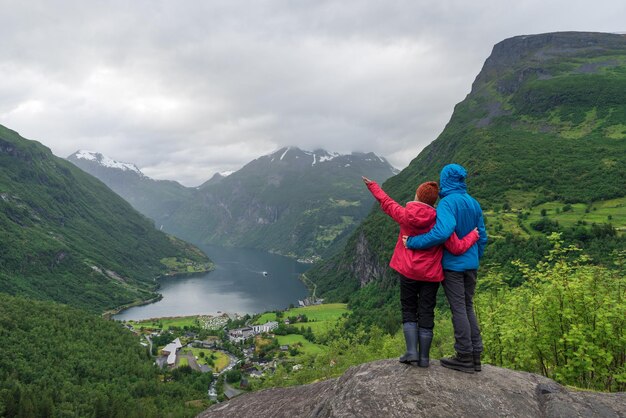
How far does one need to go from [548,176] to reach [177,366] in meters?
125

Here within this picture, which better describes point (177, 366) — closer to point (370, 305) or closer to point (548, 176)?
point (370, 305)

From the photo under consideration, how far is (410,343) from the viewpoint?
8.55m

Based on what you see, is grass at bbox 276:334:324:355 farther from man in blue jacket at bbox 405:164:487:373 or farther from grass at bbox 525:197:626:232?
man in blue jacket at bbox 405:164:487:373

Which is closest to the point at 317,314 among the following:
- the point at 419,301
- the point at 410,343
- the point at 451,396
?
the point at 410,343

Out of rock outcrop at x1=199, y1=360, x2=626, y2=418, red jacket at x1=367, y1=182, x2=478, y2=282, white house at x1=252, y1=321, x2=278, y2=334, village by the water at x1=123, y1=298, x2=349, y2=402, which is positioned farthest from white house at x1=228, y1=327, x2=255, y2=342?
red jacket at x1=367, y1=182, x2=478, y2=282

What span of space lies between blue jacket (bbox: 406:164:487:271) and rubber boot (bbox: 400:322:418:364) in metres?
1.58

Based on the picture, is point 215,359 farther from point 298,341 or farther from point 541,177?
point 541,177

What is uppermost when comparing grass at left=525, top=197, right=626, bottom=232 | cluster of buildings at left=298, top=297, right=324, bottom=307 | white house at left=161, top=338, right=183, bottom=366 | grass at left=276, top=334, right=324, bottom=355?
grass at left=525, top=197, right=626, bottom=232

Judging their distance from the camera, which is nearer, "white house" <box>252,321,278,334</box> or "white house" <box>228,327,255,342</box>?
"white house" <box>228,327,255,342</box>

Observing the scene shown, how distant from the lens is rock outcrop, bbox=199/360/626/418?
7375 mm

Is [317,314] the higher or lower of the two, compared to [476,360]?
lower

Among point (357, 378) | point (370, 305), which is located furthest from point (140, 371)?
point (357, 378)

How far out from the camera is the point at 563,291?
471 inches

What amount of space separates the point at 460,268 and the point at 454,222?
1.08 metres
